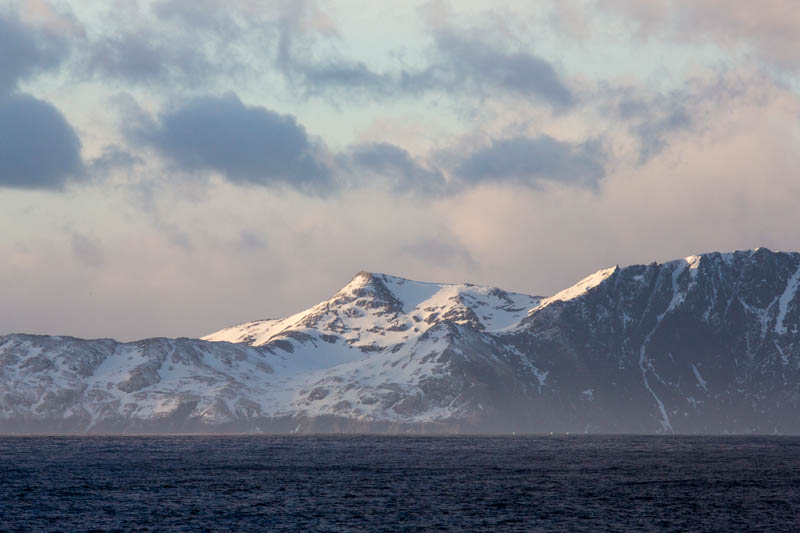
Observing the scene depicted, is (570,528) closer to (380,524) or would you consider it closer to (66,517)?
(380,524)

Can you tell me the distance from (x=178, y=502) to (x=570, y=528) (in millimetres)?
63326

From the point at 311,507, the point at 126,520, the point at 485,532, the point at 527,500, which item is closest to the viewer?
the point at 485,532

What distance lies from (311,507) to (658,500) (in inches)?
2196

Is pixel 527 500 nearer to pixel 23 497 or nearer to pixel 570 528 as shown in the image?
pixel 570 528

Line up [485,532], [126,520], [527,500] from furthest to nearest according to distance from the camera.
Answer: [527,500] < [126,520] < [485,532]

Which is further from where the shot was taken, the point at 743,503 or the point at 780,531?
the point at 743,503

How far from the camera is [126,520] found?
162 metres

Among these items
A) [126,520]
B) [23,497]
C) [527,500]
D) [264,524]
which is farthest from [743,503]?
[23,497]

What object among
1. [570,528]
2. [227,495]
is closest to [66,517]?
[227,495]

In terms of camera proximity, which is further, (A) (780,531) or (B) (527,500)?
(B) (527,500)

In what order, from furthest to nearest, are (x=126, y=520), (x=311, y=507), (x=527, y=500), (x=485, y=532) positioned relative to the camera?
1. (x=527, y=500)
2. (x=311, y=507)
3. (x=126, y=520)
4. (x=485, y=532)

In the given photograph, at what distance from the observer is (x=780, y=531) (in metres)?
154

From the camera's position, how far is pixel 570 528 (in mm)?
155625

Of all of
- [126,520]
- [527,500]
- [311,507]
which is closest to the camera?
[126,520]
